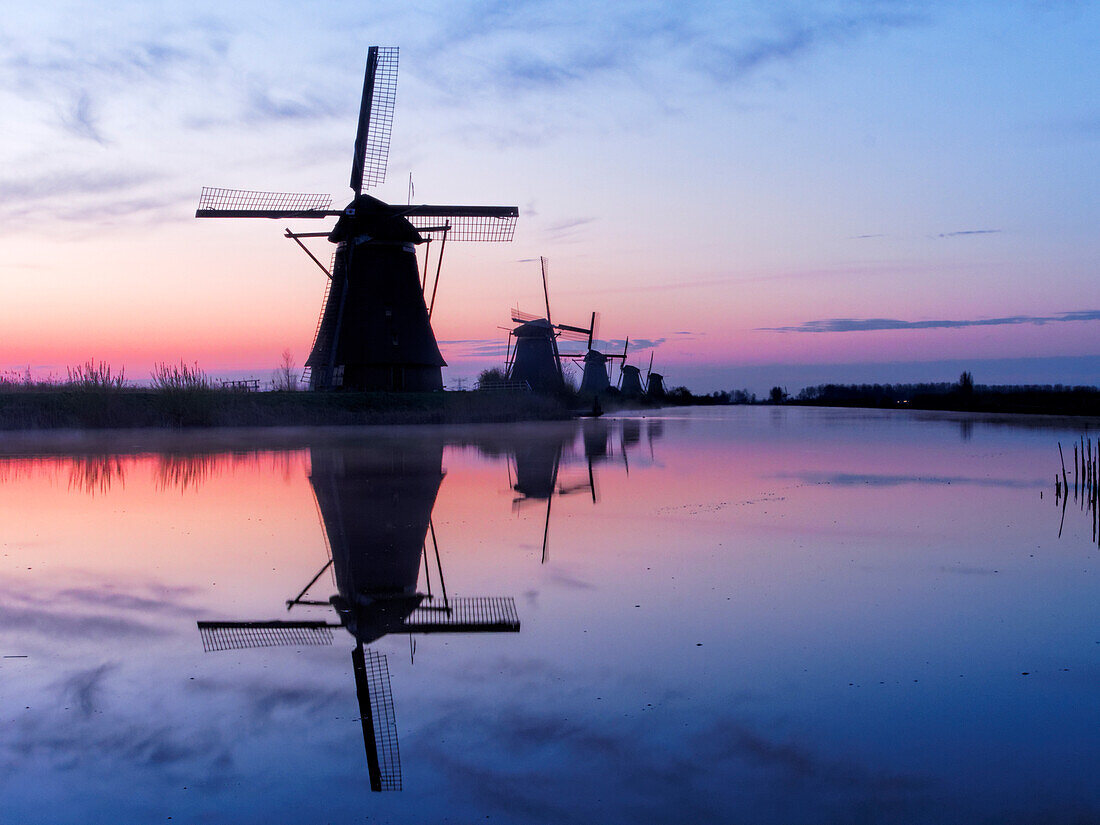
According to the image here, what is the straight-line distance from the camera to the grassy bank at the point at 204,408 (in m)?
27.7

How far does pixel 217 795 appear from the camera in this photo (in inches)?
137

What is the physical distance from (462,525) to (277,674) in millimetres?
5143

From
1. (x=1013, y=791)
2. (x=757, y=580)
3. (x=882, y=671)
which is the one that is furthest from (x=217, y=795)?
(x=757, y=580)

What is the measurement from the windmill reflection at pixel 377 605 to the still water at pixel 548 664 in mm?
29

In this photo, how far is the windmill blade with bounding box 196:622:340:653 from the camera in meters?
5.39

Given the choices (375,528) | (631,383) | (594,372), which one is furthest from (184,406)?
(631,383)

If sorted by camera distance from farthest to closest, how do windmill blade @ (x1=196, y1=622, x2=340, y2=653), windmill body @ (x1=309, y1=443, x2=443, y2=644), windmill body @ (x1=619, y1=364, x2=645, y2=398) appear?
windmill body @ (x1=619, y1=364, x2=645, y2=398), windmill body @ (x1=309, y1=443, x2=443, y2=644), windmill blade @ (x1=196, y1=622, x2=340, y2=653)

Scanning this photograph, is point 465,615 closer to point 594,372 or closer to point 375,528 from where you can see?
point 375,528

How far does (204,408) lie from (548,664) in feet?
87.0

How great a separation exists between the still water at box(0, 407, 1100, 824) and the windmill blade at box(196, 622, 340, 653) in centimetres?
2

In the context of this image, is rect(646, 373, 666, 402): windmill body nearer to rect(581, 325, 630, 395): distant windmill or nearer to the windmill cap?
rect(581, 325, 630, 395): distant windmill

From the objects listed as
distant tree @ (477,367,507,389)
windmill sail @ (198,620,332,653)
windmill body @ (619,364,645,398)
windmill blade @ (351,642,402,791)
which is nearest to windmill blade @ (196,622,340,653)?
windmill sail @ (198,620,332,653)

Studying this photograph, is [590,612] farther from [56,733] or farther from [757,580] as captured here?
[56,733]

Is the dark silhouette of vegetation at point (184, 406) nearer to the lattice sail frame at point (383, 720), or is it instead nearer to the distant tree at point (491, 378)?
the distant tree at point (491, 378)
